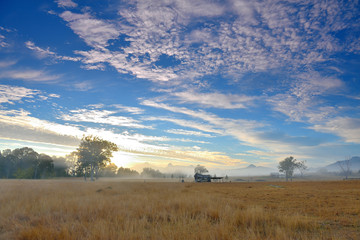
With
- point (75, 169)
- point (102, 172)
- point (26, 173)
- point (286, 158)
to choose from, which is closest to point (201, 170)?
point (286, 158)

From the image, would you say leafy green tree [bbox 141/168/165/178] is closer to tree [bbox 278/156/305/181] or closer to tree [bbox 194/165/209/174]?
tree [bbox 194/165/209/174]

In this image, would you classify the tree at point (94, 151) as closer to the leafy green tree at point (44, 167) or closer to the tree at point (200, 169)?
the leafy green tree at point (44, 167)

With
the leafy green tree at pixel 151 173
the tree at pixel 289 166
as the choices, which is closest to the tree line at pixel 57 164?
the leafy green tree at pixel 151 173

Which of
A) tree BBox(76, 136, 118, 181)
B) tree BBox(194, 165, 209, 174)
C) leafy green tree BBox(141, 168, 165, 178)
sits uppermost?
tree BBox(76, 136, 118, 181)

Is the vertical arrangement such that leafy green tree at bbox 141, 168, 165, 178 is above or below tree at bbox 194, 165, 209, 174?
below

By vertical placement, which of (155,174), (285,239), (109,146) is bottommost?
(155,174)

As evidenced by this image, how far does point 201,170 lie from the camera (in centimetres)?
15112

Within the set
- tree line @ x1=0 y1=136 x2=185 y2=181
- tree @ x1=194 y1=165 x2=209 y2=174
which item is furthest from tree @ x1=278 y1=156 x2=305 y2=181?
tree line @ x1=0 y1=136 x2=185 y2=181

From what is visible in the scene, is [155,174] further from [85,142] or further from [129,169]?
[85,142]

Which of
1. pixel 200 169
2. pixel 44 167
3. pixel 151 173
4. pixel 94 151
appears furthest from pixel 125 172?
pixel 94 151

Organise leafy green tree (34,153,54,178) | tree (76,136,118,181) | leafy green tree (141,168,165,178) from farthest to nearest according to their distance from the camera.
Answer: leafy green tree (141,168,165,178) → leafy green tree (34,153,54,178) → tree (76,136,118,181)

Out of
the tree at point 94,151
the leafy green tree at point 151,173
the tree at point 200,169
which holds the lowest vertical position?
the leafy green tree at point 151,173

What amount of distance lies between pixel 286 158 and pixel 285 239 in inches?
5939

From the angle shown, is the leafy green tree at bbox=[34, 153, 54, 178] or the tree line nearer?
the tree line
